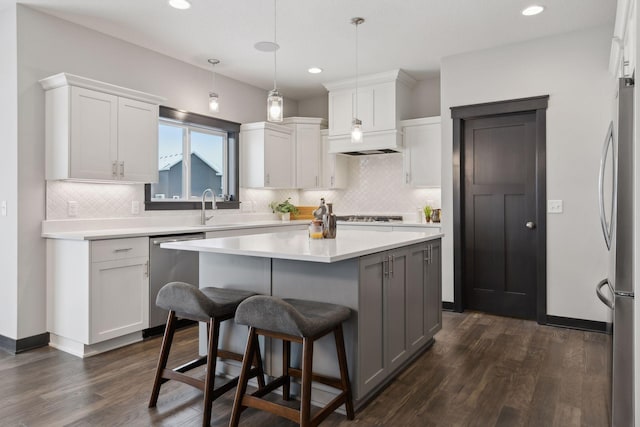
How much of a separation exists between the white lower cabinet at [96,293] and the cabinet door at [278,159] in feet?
7.03

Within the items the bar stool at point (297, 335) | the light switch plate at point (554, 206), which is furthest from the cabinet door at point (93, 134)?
the light switch plate at point (554, 206)

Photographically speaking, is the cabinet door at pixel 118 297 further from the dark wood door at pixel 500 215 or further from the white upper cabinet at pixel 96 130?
the dark wood door at pixel 500 215

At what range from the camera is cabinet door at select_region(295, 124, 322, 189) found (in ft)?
19.0

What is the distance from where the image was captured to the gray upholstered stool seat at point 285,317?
1.97m

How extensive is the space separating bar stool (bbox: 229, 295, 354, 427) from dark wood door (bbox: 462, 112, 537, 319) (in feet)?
8.75

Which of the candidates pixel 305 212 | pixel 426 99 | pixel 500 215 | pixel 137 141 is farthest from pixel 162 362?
pixel 426 99

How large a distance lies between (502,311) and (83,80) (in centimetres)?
432

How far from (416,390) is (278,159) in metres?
3.58

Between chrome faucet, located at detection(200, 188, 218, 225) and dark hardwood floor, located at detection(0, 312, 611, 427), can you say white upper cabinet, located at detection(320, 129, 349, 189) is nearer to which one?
chrome faucet, located at detection(200, 188, 218, 225)

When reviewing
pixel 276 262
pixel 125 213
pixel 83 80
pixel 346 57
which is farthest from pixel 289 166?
pixel 276 262

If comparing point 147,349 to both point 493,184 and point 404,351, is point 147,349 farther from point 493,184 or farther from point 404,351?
point 493,184

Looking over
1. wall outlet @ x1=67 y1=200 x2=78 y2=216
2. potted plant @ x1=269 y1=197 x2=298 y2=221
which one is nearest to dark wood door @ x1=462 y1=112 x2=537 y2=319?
potted plant @ x1=269 y1=197 x2=298 y2=221

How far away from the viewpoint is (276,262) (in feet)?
8.52

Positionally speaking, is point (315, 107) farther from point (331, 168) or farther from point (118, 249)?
point (118, 249)
